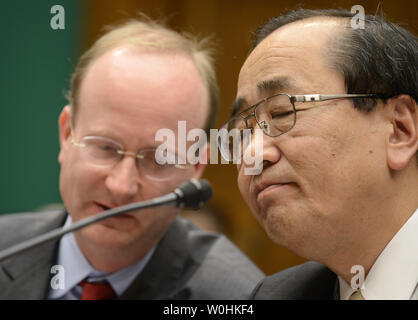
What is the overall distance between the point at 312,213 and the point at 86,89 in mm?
798

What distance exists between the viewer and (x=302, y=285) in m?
1.34

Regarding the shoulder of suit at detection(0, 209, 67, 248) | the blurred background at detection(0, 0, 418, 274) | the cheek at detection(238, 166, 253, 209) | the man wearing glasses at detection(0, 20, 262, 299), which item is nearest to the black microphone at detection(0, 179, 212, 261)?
the cheek at detection(238, 166, 253, 209)

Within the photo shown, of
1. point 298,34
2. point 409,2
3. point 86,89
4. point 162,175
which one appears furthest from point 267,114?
point 409,2

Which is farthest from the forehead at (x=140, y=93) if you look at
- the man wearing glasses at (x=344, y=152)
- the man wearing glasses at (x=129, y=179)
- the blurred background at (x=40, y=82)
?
the blurred background at (x=40, y=82)

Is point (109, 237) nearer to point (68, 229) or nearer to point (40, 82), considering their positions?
point (68, 229)

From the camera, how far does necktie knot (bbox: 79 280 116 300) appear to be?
1.52 metres

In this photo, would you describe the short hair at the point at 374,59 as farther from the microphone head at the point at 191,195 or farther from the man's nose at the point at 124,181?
the man's nose at the point at 124,181

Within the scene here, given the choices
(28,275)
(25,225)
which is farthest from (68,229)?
(25,225)

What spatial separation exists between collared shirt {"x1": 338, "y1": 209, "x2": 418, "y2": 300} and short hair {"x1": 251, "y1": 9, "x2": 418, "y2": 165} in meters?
0.27

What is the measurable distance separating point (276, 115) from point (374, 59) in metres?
0.24

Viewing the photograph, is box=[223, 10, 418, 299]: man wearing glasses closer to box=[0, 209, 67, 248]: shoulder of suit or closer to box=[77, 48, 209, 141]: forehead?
box=[77, 48, 209, 141]: forehead

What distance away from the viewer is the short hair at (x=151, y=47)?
63.4 inches
